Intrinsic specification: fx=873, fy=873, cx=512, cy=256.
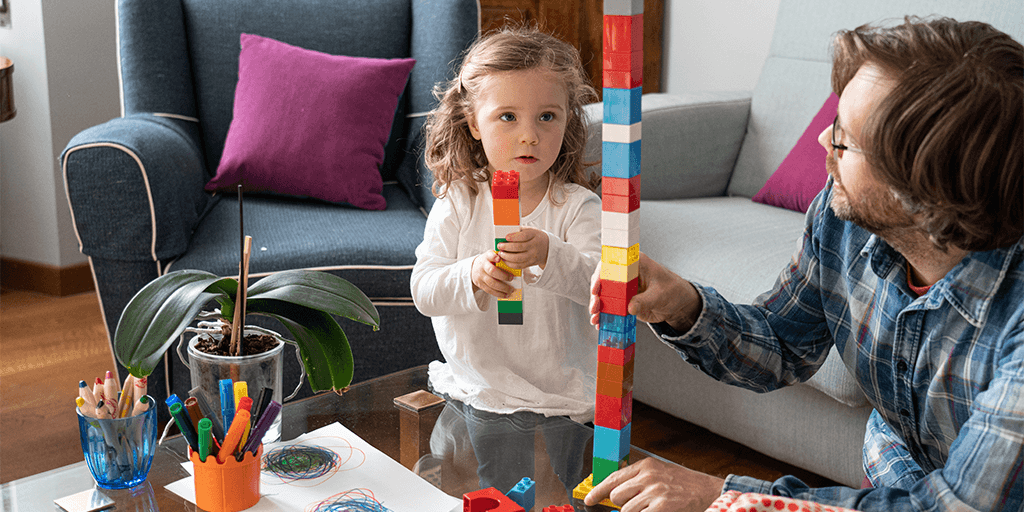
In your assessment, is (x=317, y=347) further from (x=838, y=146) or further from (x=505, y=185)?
(x=838, y=146)

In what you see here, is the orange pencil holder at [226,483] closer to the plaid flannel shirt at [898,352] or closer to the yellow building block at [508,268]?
the yellow building block at [508,268]

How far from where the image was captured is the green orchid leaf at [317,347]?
1045mm

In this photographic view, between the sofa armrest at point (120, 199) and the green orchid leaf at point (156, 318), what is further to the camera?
the sofa armrest at point (120, 199)

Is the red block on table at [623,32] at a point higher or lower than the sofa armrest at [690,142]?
higher

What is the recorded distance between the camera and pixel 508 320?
90cm

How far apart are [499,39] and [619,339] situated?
58cm

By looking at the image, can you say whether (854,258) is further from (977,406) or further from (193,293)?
(193,293)

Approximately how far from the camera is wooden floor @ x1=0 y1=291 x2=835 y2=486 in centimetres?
172

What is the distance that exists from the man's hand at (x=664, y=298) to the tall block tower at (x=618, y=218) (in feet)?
0.14

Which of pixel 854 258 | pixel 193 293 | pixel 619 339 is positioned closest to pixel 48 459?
pixel 193 293

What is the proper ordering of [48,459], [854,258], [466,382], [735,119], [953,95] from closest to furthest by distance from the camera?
[953,95], [854,258], [466,382], [48,459], [735,119]

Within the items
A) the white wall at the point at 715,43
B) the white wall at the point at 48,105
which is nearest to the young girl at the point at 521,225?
the white wall at the point at 715,43

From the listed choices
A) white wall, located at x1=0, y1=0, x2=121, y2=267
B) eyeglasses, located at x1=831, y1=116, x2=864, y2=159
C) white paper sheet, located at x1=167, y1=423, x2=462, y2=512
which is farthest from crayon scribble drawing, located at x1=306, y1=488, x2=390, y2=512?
white wall, located at x1=0, y1=0, x2=121, y2=267

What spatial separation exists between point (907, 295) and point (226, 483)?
701 millimetres
